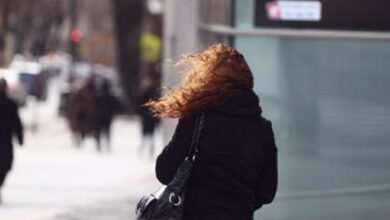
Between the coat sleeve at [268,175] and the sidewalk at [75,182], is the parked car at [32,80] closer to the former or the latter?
the sidewalk at [75,182]

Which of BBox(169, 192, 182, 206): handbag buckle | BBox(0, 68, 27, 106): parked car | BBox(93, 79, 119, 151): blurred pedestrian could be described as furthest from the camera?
BBox(0, 68, 27, 106): parked car

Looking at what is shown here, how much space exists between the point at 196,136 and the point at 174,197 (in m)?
0.29

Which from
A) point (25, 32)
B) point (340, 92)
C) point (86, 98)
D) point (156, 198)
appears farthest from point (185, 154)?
point (25, 32)

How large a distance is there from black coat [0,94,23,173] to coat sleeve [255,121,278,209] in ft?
27.5

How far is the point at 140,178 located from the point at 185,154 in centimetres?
1519

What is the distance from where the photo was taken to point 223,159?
6074 millimetres

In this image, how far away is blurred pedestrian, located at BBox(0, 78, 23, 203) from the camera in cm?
1434

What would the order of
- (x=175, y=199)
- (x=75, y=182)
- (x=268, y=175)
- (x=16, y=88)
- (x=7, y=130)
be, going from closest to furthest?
(x=175, y=199), (x=268, y=175), (x=7, y=130), (x=75, y=182), (x=16, y=88)

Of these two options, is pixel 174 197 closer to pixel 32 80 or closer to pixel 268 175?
pixel 268 175

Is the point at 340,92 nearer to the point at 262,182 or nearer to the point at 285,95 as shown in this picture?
the point at 285,95

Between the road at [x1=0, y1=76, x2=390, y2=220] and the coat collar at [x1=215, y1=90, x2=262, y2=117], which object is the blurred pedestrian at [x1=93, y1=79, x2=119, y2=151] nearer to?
the road at [x1=0, y1=76, x2=390, y2=220]

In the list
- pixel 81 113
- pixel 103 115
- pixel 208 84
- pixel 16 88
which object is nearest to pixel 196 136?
pixel 208 84

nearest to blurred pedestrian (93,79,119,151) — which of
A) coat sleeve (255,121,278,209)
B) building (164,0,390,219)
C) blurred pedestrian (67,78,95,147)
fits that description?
blurred pedestrian (67,78,95,147)

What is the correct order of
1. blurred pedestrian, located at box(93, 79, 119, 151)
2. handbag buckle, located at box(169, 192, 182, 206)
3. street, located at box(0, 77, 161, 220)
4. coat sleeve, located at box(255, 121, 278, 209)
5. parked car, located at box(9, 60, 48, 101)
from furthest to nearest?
parked car, located at box(9, 60, 48, 101) < blurred pedestrian, located at box(93, 79, 119, 151) < street, located at box(0, 77, 161, 220) < coat sleeve, located at box(255, 121, 278, 209) < handbag buckle, located at box(169, 192, 182, 206)
